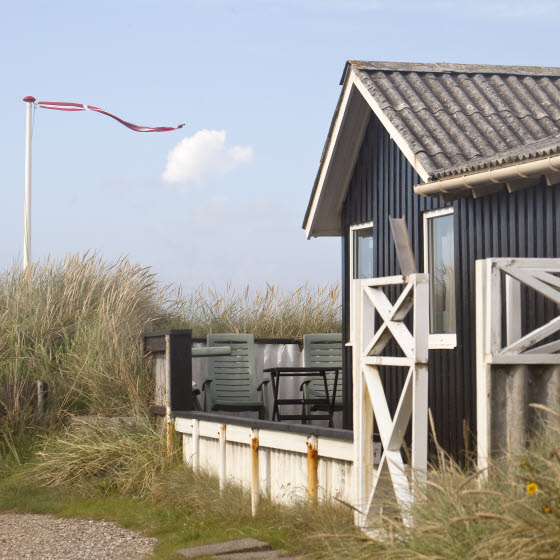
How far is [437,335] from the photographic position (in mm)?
9578

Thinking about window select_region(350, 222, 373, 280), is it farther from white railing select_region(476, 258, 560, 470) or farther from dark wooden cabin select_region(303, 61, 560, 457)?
white railing select_region(476, 258, 560, 470)

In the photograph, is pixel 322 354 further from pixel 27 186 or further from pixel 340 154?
pixel 27 186

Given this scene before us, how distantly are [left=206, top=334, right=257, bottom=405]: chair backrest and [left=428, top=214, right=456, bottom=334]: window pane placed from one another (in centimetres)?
338

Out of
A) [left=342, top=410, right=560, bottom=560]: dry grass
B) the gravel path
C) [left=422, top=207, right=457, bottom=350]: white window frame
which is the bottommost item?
the gravel path

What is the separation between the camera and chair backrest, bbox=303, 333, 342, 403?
12.9 m

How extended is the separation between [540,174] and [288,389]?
6.31 meters

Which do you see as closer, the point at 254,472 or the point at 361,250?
the point at 254,472

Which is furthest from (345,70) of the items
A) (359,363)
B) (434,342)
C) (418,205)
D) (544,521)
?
(544,521)

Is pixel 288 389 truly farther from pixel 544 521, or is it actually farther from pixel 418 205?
pixel 544 521

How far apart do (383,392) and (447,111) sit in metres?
5.03

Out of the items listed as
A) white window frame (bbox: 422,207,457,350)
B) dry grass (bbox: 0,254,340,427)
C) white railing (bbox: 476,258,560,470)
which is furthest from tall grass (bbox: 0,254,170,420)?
white railing (bbox: 476,258,560,470)

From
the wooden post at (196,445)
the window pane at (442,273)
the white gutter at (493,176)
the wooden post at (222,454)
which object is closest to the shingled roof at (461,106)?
the white gutter at (493,176)

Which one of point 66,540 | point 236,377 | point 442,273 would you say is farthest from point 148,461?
point 442,273

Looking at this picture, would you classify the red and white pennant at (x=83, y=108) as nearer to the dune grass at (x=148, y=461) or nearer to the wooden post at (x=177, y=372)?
the dune grass at (x=148, y=461)
